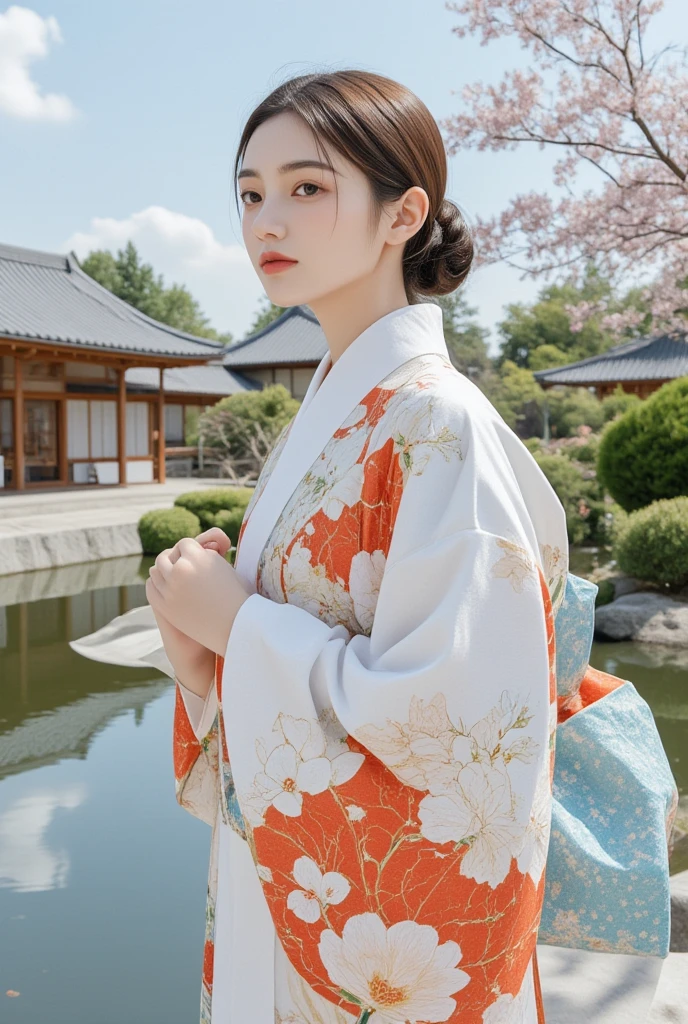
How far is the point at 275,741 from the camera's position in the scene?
91cm

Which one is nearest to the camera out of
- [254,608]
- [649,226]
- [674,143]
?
[254,608]

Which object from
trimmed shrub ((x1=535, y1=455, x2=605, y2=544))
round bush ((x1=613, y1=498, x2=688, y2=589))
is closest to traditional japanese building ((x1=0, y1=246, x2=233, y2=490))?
trimmed shrub ((x1=535, y1=455, x2=605, y2=544))

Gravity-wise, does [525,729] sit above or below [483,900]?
above

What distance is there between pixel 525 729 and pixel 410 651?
0.14 metres

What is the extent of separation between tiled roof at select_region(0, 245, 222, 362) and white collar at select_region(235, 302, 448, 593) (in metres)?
13.5

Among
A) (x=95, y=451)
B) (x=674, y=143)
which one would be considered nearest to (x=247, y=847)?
(x=674, y=143)

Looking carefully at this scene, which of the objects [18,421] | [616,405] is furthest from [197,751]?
[616,405]

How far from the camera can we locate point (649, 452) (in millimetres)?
8914

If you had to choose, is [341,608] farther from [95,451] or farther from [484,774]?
[95,451]

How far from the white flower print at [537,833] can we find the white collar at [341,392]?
42 cm

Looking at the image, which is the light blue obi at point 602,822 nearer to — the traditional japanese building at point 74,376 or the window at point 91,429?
the traditional japanese building at point 74,376

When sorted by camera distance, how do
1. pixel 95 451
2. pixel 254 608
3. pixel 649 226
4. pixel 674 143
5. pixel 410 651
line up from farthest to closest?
1. pixel 95 451
2. pixel 649 226
3. pixel 674 143
4. pixel 254 608
5. pixel 410 651

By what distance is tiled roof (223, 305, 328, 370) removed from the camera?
85.5ft

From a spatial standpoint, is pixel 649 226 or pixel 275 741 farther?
pixel 649 226
